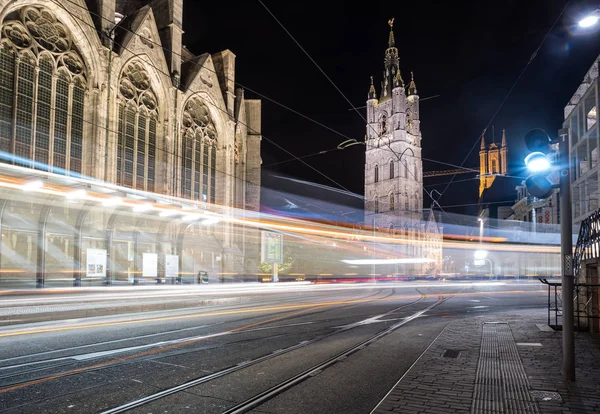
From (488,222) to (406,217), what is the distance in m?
24.0

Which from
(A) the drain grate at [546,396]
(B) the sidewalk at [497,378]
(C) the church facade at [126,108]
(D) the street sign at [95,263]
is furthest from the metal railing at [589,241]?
(C) the church facade at [126,108]

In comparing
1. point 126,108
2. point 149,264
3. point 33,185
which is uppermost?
point 126,108

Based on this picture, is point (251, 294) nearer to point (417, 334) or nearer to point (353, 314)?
point (353, 314)

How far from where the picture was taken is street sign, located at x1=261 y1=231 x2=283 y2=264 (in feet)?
94.1

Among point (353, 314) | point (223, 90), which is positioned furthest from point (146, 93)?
point (353, 314)

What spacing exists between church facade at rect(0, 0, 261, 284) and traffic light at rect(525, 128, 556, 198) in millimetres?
22546

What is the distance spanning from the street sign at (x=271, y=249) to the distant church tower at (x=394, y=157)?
212 ft

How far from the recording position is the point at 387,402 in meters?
5.19

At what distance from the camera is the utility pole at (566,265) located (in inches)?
240

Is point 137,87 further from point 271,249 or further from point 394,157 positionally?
point 394,157

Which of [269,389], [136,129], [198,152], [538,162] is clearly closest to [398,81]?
[198,152]

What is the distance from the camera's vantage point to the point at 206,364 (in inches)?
278

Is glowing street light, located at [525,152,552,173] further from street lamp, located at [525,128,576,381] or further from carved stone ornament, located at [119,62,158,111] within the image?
carved stone ornament, located at [119,62,158,111]

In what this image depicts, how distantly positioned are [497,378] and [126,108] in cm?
2811
